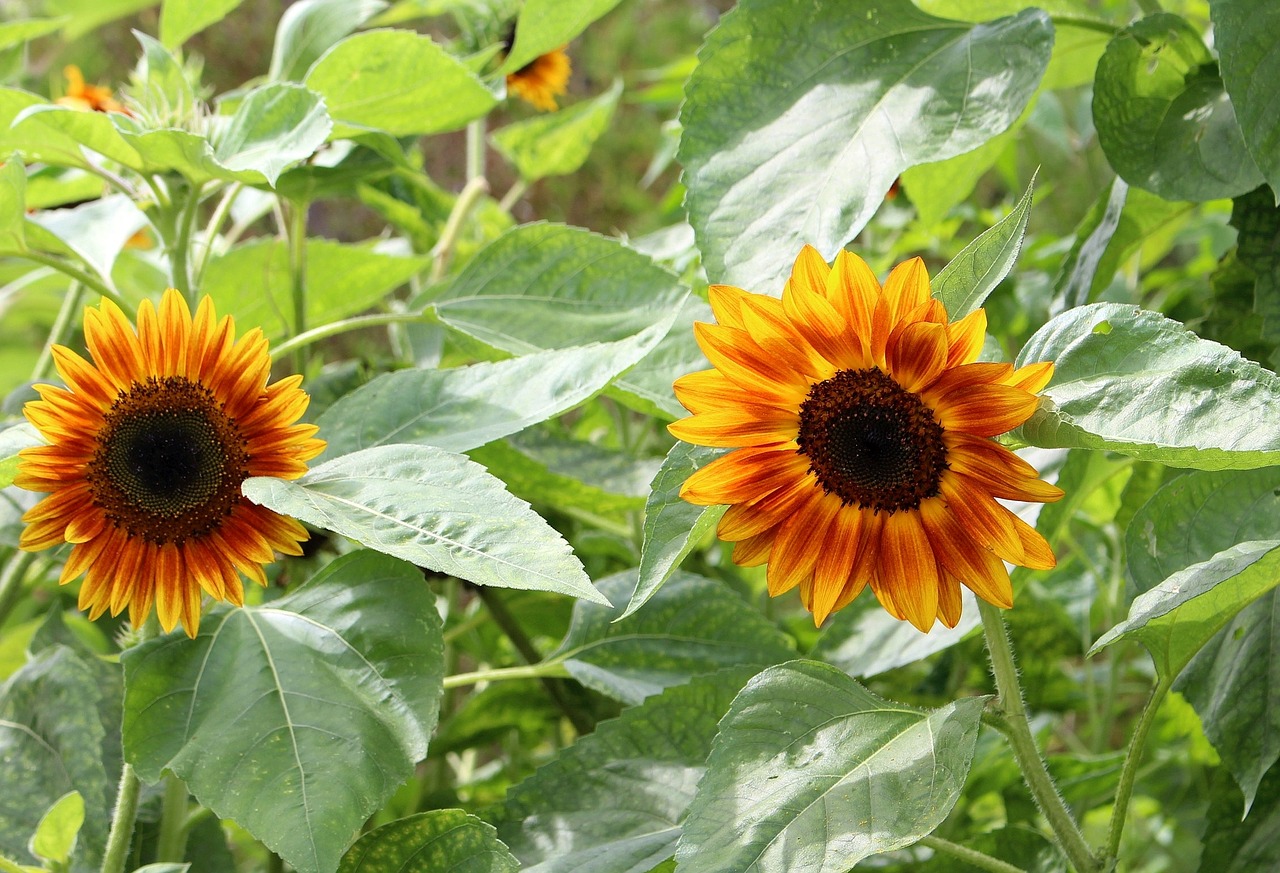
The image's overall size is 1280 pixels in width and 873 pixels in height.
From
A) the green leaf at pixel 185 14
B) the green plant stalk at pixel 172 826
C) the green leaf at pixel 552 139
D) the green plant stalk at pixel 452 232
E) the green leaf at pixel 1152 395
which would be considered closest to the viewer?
the green leaf at pixel 1152 395

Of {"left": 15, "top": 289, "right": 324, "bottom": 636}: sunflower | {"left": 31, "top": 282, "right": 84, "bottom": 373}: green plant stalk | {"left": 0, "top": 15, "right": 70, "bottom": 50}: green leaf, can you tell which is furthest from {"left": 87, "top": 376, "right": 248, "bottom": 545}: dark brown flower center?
{"left": 0, "top": 15, "right": 70, "bottom": 50}: green leaf

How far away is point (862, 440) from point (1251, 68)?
0.84 ft

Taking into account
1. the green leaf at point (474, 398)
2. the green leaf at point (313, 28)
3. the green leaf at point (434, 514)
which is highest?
the green leaf at point (313, 28)

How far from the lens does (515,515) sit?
48 cm

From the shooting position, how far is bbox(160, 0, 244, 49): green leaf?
0.79 meters

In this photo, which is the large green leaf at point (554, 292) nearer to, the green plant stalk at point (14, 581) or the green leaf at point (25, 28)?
the green plant stalk at point (14, 581)

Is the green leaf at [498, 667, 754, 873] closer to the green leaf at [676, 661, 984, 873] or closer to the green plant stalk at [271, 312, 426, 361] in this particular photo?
the green leaf at [676, 661, 984, 873]

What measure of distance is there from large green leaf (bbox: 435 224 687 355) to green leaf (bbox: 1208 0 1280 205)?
0.28 metres

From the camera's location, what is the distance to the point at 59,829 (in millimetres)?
526

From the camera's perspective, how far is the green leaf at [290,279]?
81cm

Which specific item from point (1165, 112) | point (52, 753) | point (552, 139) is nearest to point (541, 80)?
point (552, 139)

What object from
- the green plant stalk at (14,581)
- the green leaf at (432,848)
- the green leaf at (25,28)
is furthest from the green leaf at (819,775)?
the green leaf at (25,28)

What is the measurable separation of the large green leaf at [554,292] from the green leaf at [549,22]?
11 centimetres

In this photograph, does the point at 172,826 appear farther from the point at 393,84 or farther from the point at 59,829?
the point at 393,84
